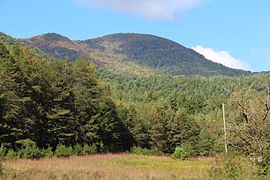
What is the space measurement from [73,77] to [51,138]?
1232cm

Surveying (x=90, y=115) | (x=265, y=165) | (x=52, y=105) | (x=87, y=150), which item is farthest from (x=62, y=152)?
(x=265, y=165)

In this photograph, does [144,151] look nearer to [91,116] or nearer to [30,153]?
[91,116]

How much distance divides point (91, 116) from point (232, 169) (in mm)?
41177

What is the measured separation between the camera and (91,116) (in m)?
57.3

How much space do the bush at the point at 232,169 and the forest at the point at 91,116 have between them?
0.85 meters

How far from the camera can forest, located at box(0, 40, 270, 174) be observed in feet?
65.8

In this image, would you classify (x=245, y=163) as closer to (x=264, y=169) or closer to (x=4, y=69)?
(x=264, y=169)

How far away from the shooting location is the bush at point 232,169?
1720 cm

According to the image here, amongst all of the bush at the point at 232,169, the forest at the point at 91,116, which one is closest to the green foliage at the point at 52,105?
the forest at the point at 91,116

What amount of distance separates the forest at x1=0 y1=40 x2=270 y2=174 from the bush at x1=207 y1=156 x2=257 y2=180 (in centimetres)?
85

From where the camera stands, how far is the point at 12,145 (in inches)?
1630

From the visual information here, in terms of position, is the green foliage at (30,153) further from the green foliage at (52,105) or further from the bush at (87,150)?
the bush at (87,150)

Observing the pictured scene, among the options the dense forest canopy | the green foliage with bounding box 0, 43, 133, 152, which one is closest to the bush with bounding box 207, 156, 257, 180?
the dense forest canopy

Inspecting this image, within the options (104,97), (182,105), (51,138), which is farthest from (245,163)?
(182,105)
